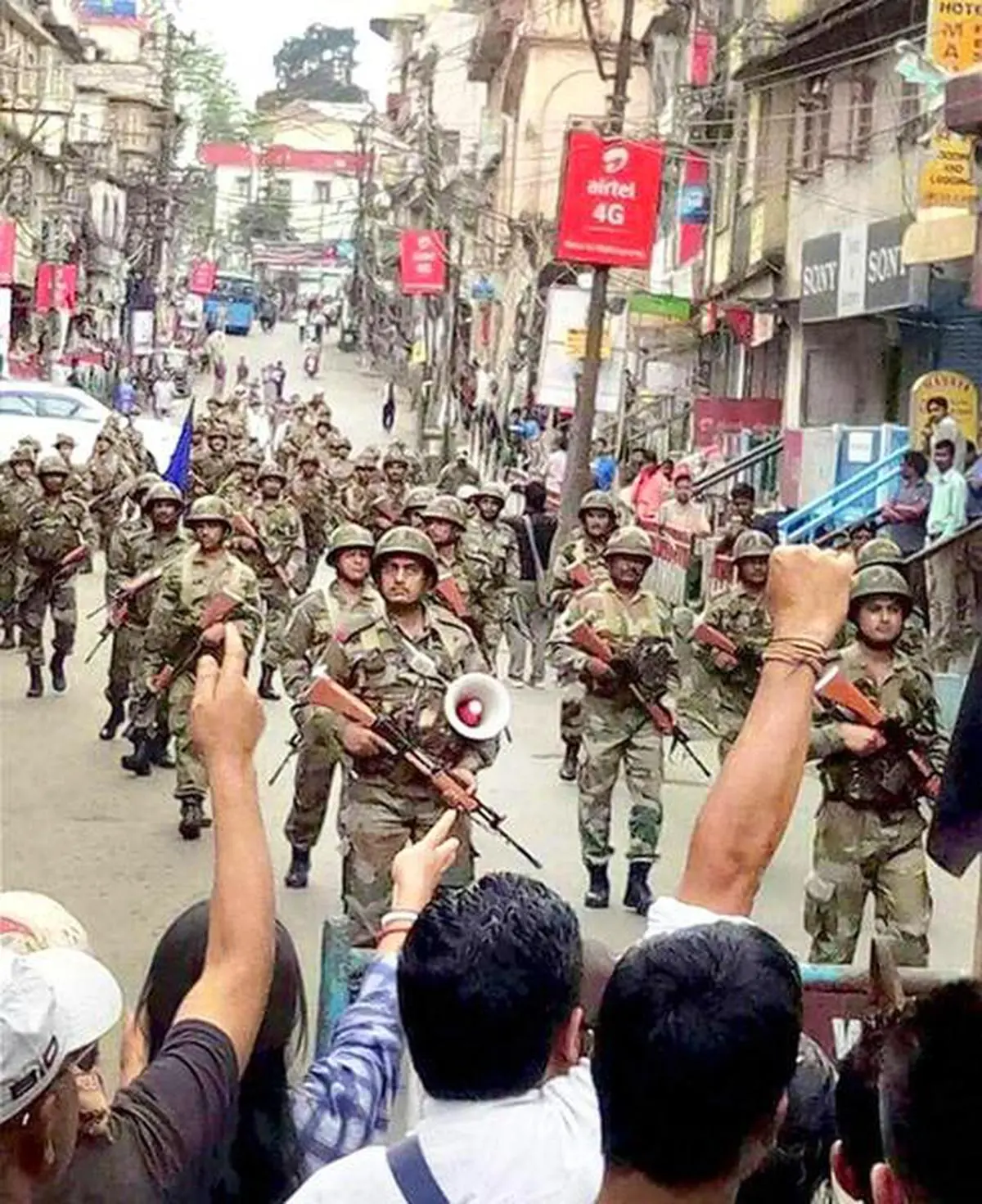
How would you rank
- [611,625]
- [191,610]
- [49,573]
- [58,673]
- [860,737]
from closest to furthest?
[860,737] → [611,625] → [191,610] → [49,573] → [58,673]

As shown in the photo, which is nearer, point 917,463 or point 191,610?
→ point 191,610

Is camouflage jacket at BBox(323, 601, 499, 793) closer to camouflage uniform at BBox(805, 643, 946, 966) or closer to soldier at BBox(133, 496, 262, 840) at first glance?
camouflage uniform at BBox(805, 643, 946, 966)

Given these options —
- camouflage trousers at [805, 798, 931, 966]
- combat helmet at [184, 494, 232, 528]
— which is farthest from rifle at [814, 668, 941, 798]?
combat helmet at [184, 494, 232, 528]

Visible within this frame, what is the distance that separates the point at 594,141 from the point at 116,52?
71849 millimetres

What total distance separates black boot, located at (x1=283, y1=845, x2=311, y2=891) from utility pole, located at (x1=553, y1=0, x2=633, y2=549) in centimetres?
1271

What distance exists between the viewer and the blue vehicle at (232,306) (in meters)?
80.6

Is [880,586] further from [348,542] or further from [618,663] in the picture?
[348,542]

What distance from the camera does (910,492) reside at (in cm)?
1648

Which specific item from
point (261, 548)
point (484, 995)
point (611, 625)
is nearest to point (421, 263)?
point (261, 548)

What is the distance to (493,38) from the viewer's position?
184ft

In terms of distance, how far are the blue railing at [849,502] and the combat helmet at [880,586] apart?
1084 centimetres

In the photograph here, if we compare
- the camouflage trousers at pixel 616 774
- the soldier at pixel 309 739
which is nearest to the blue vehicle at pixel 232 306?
the soldier at pixel 309 739

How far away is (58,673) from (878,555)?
9.31 metres

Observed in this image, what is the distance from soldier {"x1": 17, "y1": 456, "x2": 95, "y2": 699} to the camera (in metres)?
16.1
